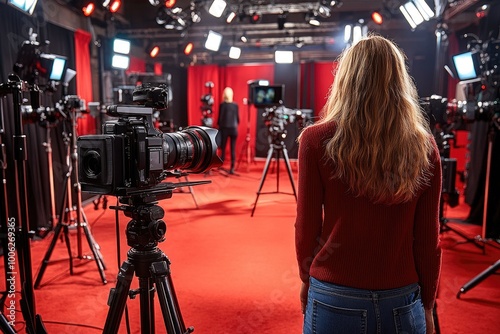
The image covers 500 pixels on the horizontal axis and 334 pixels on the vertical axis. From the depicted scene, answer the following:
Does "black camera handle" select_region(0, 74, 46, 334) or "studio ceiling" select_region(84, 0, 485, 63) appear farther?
"studio ceiling" select_region(84, 0, 485, 63)

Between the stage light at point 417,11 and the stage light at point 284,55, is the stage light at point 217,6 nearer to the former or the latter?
the stage light at point 417,11

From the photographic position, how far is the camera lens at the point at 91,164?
124 cm

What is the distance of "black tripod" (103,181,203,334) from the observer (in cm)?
131

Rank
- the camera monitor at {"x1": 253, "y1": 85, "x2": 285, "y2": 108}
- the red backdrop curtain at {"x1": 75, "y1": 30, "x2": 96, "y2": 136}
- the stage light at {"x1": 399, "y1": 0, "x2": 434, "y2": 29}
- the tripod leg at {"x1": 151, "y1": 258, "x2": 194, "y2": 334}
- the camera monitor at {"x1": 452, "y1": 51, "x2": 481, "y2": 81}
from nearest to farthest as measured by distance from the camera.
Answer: the tripod leg at {"x1": 151, "y1": 258, "x2": 194, "y2": 334} → the camera monitor at {"x1": 452, "y1": 51, "x2": 481, "y2": 81} → the camera monitor at {"x1": 253, "y1": 85, "x2": 285, "y2": 108} → the stage light at {"x1": 399, "y1": 0, "x2": 434, "y2": 29} → the red backdrop curtain at {"x1": 75, "y1": 30, "x2": 96, "y2": 136}

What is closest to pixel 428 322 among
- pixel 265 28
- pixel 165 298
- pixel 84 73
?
pixel 165 298

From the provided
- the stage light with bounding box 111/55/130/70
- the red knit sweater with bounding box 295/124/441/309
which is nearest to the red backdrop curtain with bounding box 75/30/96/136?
the stage light with bounding box 111/55/130/70

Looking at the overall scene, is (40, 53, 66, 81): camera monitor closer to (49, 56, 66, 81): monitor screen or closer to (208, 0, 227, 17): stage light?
(49, 56, 66, 81): monitor screen

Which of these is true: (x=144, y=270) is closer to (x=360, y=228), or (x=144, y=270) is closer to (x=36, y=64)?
(x=360, y=228)

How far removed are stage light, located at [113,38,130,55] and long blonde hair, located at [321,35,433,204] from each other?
616cm

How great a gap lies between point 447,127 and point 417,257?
271 cm

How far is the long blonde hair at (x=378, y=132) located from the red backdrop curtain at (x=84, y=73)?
5.55 m

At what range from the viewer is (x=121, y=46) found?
21.7 ft

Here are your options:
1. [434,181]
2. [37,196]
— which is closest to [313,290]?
[434,181]

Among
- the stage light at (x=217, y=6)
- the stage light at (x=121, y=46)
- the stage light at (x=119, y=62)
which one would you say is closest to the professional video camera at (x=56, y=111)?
the stage light at (x=217, y=6)
